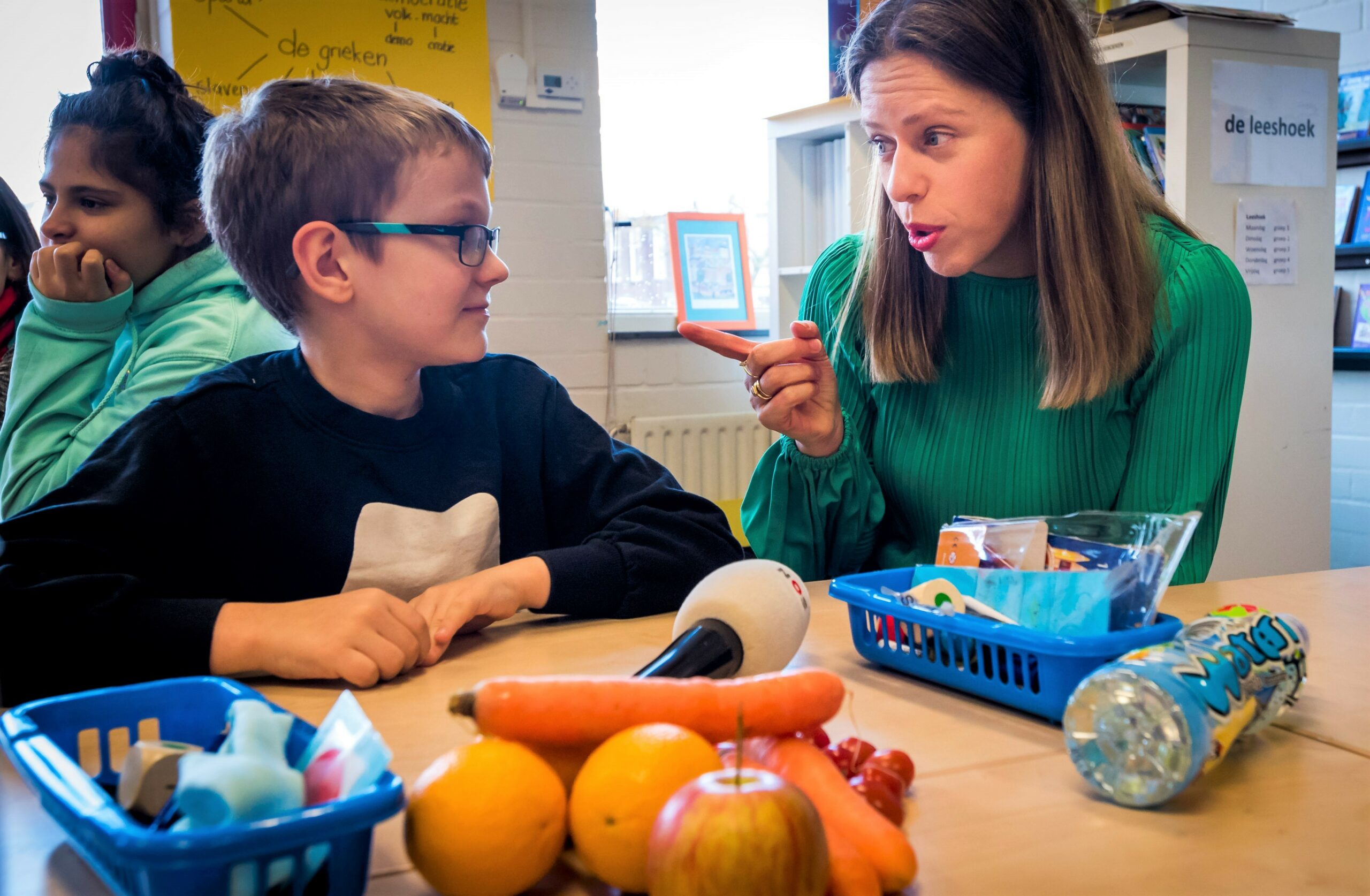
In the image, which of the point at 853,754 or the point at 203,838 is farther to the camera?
the point at 853,754

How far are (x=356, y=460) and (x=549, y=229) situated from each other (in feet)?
5.52

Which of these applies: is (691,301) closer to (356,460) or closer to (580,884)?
(356,460)

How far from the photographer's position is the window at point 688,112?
121 inches

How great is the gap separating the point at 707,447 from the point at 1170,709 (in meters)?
2.49

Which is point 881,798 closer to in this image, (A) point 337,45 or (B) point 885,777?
(B) point 885,777

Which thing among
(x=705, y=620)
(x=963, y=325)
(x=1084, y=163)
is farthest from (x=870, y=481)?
(x=705, y=620)

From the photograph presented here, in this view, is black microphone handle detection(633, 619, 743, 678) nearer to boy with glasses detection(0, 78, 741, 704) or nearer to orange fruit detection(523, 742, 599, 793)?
orange fruit detection(523, 742, 599, 793)

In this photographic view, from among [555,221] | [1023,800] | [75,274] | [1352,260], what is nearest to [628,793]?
[1023,800]

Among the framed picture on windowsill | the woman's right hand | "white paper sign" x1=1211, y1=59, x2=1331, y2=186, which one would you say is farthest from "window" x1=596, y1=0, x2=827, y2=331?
the woman's right hand

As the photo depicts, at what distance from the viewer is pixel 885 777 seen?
54 centimetres

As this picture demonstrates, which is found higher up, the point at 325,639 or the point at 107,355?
the point at 107,355

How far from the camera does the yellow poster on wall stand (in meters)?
2.26

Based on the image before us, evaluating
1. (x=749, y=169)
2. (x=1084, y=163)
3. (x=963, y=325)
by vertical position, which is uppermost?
(x=749, y=169)

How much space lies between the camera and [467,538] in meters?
1.16
